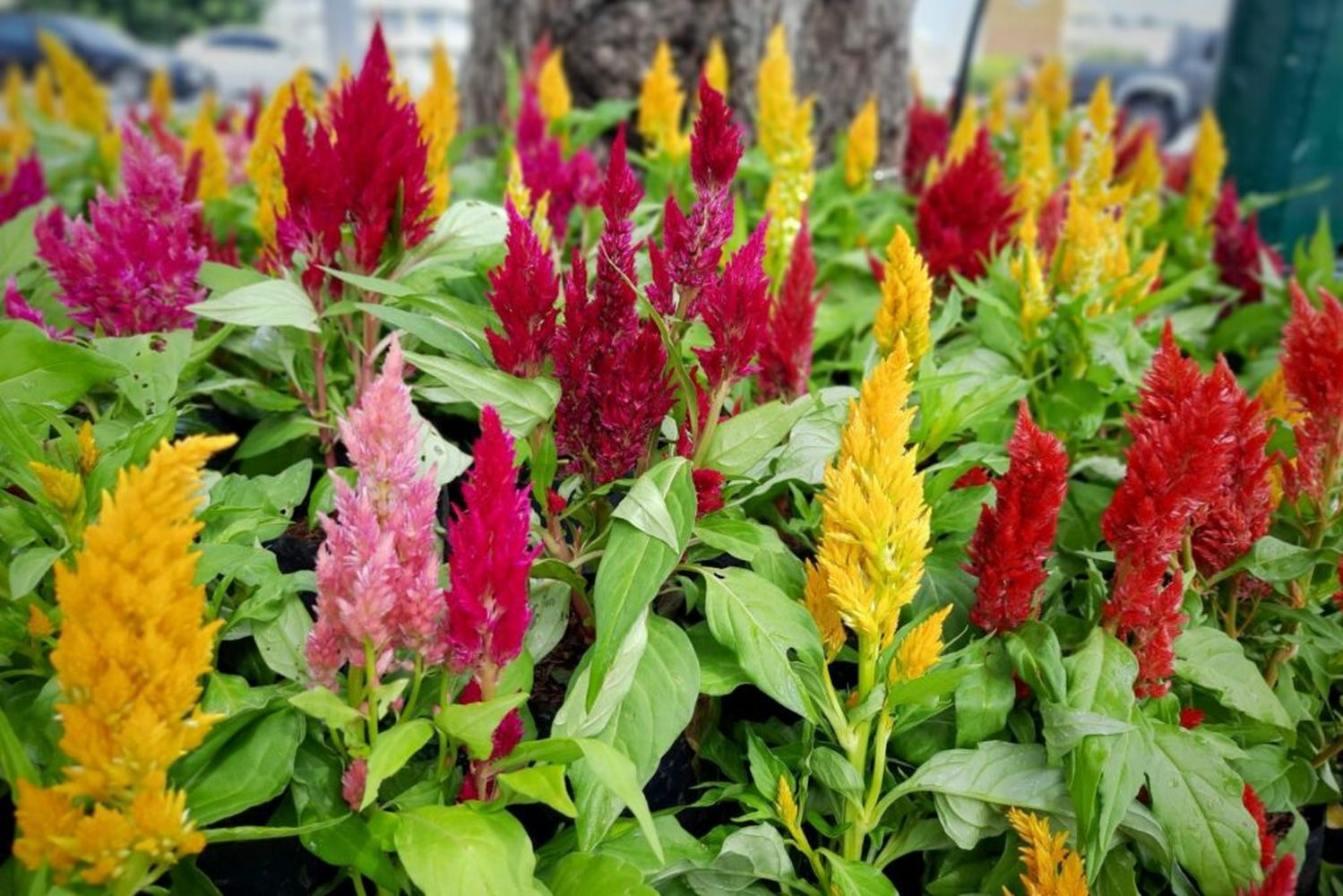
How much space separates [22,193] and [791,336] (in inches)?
57.8

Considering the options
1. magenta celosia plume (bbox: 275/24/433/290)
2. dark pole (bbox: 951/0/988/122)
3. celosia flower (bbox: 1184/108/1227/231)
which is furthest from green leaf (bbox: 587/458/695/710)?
dark pole (bbox: 951/0/988/122)

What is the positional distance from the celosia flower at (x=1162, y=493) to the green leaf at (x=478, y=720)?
64cm

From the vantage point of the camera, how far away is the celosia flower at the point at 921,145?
9.37ft

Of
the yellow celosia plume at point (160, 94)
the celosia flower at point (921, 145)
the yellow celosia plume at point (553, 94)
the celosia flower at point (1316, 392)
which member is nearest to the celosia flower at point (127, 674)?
the celosia flower at point (1316, 392)

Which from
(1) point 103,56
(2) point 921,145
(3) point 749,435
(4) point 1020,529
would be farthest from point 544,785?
(1) point 103,56

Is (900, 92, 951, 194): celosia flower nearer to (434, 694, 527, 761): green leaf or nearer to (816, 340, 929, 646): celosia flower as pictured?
(816, 340, 929, 646): celosia flower

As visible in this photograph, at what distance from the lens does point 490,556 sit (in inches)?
34.5

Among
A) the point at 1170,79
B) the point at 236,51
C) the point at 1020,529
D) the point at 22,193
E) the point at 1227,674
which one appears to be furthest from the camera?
the point at 236,51

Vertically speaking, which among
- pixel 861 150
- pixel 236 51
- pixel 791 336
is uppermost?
pixel 861 150

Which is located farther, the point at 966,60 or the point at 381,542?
the point at 966,60

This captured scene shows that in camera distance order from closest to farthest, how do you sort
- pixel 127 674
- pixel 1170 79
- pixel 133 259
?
pixel 127 674 < pixel 133 259 < pixel 1170 79

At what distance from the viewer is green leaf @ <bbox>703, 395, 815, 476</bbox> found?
1168mm

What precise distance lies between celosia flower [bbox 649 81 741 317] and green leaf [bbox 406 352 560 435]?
16 centimetres

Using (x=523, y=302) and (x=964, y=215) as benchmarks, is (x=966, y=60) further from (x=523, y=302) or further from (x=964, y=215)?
(x=523, y=302)
